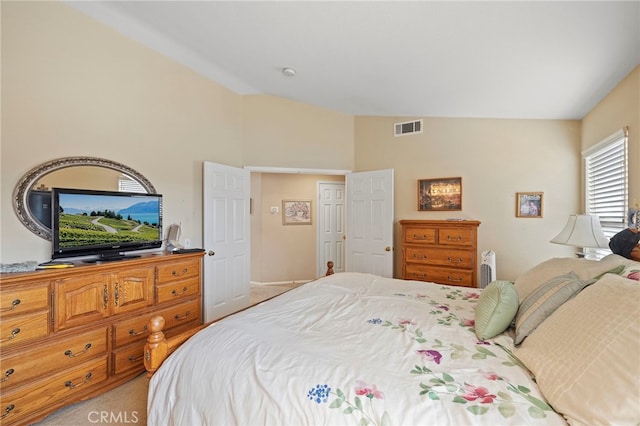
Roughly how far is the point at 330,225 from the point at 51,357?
4199 millimetres

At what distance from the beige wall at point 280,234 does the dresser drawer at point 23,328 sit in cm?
357

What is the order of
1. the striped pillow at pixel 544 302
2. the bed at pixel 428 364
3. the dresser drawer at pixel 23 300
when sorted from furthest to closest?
1. the dresser drawer at pixel 23 300
2. the striped pillow at pixel 544 302
3. the bed at pixel 428 364

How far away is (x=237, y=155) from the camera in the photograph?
3.84 meters

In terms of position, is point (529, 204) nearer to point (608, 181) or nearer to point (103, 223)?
point (608, 181)

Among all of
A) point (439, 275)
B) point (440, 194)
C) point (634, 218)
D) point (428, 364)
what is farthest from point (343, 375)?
point (440, 194)

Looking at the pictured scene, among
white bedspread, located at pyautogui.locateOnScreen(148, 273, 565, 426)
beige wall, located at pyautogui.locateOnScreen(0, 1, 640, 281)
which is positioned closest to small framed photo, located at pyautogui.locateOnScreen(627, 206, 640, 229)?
beige wall, located at pyautogui.locateOnScreen(0, 1, 640, 281)

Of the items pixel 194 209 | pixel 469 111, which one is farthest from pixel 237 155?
pixel 469 111

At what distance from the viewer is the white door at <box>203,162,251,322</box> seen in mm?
3277

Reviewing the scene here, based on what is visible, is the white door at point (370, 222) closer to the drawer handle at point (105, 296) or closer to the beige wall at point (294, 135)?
the beige wall at point (294, 135)

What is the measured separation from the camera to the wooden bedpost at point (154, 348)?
1291 millimetres

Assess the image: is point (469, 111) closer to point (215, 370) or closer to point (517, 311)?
point (517, 311)

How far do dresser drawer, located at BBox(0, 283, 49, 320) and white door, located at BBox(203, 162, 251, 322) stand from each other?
1566 millimetres

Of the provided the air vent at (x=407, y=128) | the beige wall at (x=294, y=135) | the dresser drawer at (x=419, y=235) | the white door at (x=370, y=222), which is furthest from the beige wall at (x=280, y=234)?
the dresser drawer at (x=419, y=235)

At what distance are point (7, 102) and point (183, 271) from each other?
5.65 feet
